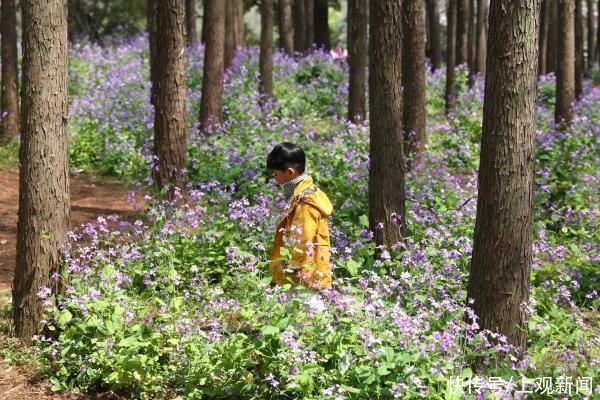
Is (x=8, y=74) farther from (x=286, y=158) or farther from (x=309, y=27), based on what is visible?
(x=309, y=27)

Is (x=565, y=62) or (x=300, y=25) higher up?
(x=300, y=25)

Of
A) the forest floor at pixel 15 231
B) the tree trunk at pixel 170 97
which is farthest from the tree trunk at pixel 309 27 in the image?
the tree trunk at pixel 170 97

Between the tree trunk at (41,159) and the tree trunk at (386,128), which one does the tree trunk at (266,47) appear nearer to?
the tree trunk at (386,128)

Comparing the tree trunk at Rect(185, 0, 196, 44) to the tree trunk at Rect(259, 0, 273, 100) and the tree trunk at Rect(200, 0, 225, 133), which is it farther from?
the tree trunk at Rect(200, 0, 225, 133)

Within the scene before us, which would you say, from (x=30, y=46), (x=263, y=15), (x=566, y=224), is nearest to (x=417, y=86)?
(x=566, y=224)

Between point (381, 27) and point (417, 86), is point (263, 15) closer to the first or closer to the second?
point (417, 86)

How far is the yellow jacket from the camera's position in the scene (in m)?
5.24

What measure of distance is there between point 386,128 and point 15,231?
486 cm

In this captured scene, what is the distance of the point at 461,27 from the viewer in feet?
58.9

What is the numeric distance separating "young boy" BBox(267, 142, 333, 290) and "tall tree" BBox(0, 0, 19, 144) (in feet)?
32.9

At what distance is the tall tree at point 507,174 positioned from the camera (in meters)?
4.98

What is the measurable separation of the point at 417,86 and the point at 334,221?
339 cm

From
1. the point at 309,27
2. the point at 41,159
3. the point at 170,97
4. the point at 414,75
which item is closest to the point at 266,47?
the point at 414,75

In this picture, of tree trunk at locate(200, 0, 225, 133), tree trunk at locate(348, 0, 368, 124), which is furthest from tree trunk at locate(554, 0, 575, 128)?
tree trunk at locate(200, 0, 225, 133)
